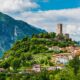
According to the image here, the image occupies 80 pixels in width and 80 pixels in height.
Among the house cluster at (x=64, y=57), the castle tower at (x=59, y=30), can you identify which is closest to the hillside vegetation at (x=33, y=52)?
the house cluster at (x=64, y=57)

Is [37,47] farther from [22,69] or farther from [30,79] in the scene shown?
[30,79]

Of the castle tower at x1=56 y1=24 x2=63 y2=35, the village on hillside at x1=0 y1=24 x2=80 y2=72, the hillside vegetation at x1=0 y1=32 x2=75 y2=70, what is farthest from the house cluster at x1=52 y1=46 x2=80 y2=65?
the castle tower at x1=56 y1=24 x2=63 y2=35

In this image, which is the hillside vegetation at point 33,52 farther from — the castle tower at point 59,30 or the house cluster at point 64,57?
the castle tower at point 59,30

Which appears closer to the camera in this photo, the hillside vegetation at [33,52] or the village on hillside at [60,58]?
the village on hillside at [60,58]

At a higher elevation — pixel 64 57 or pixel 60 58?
pixel 64 57

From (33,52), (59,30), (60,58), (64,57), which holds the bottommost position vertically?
(60,58)

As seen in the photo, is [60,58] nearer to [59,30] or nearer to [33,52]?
Result: [33,52]

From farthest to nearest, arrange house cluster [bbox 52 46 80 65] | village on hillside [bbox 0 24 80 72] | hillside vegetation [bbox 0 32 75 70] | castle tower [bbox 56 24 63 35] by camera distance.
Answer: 1. castle tower [bbox 56 24 63 35]
2. house cluster [bbox 52 46 80 65]
3. hillside vegetation [bbox 0 32 75 70]
4. village on hillside [bbox 0 24 80 72]

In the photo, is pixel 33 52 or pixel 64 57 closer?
pixel 64 57

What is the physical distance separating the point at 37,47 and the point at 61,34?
35416 millimetres

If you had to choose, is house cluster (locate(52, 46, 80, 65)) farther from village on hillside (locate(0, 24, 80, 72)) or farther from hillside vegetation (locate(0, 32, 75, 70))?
hillside vegetation (locate(0, 32, 75, 70))

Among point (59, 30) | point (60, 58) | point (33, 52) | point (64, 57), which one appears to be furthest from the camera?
point (59, 30)

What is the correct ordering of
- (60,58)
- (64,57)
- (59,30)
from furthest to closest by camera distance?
1. (59,30)
2. (64,57)
3. (60,58)

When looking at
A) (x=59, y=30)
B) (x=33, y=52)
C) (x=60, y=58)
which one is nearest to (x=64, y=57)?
(x=60, y=58)
